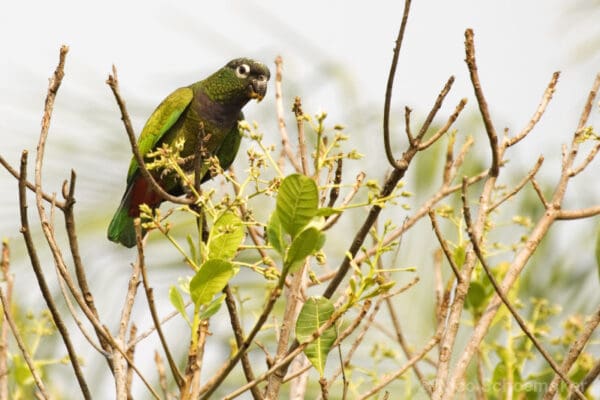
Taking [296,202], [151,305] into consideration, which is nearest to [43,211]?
[151,305]

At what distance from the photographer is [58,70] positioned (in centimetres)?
184

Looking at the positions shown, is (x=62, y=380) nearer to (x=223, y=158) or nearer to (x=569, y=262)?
(x=223, y=158)

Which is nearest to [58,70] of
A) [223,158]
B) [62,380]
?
[223,158]

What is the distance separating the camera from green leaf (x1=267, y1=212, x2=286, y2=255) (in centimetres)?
149

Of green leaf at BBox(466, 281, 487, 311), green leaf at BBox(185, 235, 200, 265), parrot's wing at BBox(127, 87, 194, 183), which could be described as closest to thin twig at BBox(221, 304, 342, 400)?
green leaf at BBox(185, 235, 200, 265)

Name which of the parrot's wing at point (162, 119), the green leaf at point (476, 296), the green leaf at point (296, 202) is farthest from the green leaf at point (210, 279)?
the parrot's wing at point (162, 119)

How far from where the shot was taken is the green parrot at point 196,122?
12.7 feet

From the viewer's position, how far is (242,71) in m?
4.14

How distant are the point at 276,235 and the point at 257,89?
2.64m

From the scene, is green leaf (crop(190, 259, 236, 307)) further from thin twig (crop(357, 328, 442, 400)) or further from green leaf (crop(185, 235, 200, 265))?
thin twig (crop(357, 328, 442, 400))

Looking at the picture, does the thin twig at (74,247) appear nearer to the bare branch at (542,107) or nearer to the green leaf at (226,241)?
the green leaf at (226,241)

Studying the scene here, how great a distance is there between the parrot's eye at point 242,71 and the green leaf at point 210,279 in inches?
103

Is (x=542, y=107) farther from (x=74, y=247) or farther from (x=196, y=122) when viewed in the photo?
(x=196, y=122)

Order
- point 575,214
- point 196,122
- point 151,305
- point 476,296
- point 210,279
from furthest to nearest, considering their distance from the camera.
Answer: point 196,122, point 476,296, point 575,214, point 210,279, point 151,305
